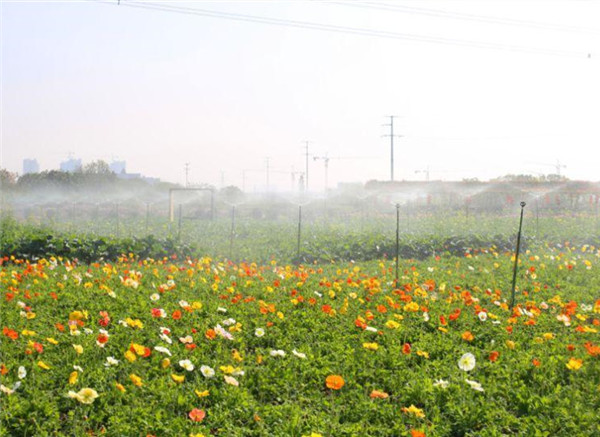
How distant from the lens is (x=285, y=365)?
14.5 ft

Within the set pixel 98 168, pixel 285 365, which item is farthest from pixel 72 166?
pixel 285 365

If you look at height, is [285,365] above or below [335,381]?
below

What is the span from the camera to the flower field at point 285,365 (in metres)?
3.61

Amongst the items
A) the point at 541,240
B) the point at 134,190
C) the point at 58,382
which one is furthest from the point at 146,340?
the point at 134,190

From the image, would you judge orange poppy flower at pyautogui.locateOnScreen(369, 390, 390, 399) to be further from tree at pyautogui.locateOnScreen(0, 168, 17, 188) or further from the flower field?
tree at pyautogui.locateOnScreen(0, 168, 17, 188)

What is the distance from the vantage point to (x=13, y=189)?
36.5 metres

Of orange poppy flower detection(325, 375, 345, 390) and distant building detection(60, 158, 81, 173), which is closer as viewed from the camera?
orange poppy flower detection(325, 375, 345, 390)

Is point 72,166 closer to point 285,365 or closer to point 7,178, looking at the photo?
point 7,178

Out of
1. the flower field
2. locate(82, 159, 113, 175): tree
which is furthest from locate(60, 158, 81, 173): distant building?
the flower field

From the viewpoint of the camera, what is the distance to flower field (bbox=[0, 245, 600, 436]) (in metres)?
3.61

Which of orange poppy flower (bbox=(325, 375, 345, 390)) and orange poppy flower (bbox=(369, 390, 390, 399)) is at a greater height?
orange poppy flower (bbox=(325, 375, 345, 390))

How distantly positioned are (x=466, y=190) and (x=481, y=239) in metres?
26.9

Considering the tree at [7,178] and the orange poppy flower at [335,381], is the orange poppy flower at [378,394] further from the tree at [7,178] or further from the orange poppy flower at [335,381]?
the tree at [7,178]

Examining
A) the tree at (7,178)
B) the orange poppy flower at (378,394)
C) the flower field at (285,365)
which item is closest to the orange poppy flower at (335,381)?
the flower field at (285,365)
